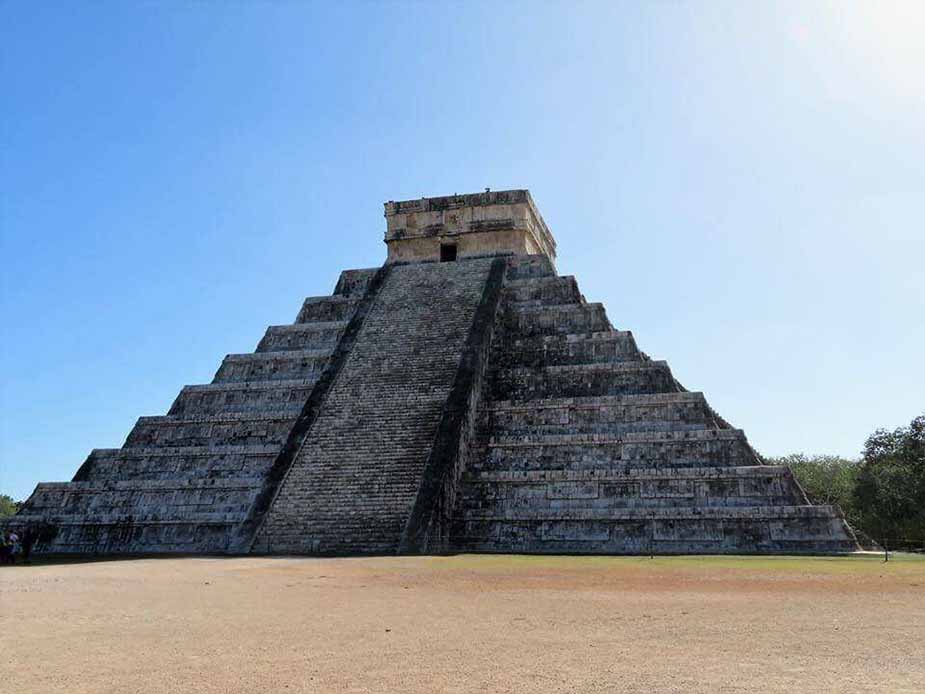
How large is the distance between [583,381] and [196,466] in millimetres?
8194

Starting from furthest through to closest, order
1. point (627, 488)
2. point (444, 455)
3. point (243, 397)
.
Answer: point (243, 397), point (444, 455), point (627, 488)

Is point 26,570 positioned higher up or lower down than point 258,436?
lower down

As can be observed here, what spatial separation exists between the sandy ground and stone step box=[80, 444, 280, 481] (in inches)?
257

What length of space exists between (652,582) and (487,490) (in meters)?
6.55

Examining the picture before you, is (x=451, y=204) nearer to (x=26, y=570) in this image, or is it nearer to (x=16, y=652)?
(x=26, y=570)

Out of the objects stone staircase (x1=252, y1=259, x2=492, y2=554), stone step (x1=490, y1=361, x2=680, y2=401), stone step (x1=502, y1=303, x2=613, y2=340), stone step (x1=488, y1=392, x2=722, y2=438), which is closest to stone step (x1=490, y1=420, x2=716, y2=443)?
stone step (x1=488, y1=392, x2=722, y2=438)

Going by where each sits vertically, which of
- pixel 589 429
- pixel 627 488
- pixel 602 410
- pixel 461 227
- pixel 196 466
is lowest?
pixel 627 488

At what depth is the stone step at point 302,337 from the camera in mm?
20969

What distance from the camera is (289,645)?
5.60m

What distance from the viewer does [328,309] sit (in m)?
22.6

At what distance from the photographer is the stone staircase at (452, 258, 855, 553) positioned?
13773 millimetres

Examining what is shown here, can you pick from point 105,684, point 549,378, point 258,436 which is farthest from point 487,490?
point 105,684

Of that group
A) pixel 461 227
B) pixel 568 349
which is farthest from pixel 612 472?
pixel 461 227

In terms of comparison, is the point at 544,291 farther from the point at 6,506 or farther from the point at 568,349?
the point at 6,506
